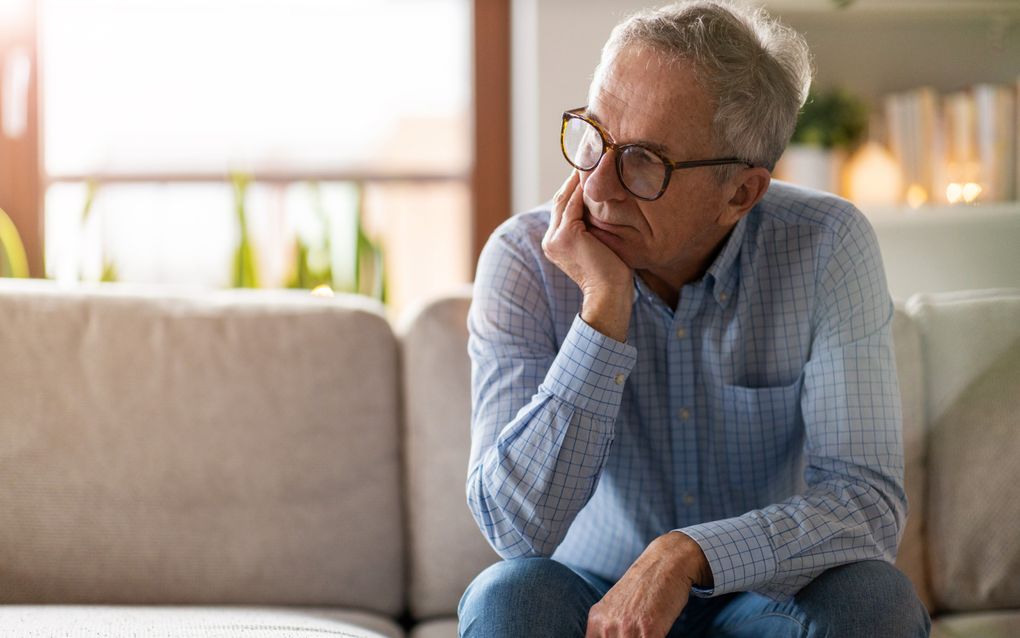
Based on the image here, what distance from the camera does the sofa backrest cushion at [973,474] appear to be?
1567 mm

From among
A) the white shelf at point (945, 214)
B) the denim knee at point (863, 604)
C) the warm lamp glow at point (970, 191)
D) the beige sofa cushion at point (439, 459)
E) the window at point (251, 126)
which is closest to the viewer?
the denim knee at point (863, 604)

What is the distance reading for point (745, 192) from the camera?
1.37 metres

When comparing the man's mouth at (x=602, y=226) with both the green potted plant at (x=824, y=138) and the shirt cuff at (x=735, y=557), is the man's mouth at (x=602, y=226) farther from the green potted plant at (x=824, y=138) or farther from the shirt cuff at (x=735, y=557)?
the green potted plant at (x=824, y=138)

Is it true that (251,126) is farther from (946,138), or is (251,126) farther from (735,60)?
(735,60)

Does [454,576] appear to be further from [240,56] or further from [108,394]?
[240,56]

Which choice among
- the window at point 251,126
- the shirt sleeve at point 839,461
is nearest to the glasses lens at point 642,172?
the shirt sleeve at point 839,461

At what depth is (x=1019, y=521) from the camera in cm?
157

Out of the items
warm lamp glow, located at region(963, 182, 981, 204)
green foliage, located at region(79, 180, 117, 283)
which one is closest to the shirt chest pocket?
warm lamp glow, located at region(963, 182, 981, 204)

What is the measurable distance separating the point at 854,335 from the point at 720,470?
266 millimetres

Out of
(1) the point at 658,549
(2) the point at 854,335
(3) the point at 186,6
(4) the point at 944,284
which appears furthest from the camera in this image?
(3) the point at 186,6

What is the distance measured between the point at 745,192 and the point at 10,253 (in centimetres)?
195

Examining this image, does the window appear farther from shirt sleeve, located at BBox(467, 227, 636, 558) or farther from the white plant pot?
shirt sleeve, located at BBox(467, 227, 636, 558)

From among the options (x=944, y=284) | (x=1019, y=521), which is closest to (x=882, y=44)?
(x=944, y=284)

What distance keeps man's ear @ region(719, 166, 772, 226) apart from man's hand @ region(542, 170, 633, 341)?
0.56 ft
